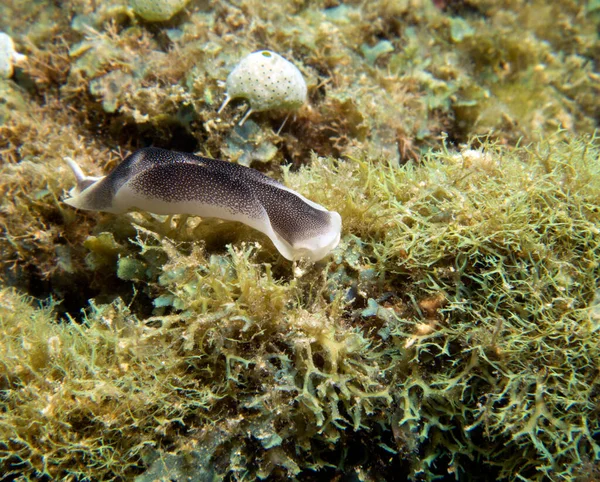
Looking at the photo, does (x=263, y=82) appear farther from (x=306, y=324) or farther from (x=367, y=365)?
(x=367, y=365)

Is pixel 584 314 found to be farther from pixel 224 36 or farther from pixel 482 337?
pixel 224 36

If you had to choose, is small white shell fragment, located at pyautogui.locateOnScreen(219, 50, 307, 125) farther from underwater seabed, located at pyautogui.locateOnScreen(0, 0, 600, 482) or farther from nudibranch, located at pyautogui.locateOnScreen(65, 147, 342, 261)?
nudibranch, located at pyautogui.locateOnScreen(65, 147, 342, 261)

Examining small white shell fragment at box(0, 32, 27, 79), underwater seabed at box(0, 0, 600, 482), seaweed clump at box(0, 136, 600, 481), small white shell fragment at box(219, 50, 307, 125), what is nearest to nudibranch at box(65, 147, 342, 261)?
underwater seabed at box(0, 0, 600, 482)

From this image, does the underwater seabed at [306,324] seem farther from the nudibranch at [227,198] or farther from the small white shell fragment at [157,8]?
the small white shell fragment at [157,8]

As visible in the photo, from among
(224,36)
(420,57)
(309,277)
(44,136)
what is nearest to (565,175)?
(309,277)

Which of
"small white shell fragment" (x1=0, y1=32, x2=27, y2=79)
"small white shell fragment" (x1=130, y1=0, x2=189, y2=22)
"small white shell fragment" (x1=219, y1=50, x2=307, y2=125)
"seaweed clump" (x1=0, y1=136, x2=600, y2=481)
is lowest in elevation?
"seaweed clump" (x1=0, y1=136, x2=600, y2=481)

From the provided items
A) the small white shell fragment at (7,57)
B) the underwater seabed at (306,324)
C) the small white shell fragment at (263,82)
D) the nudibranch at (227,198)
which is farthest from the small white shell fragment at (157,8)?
the nudibranch at (227,198)
